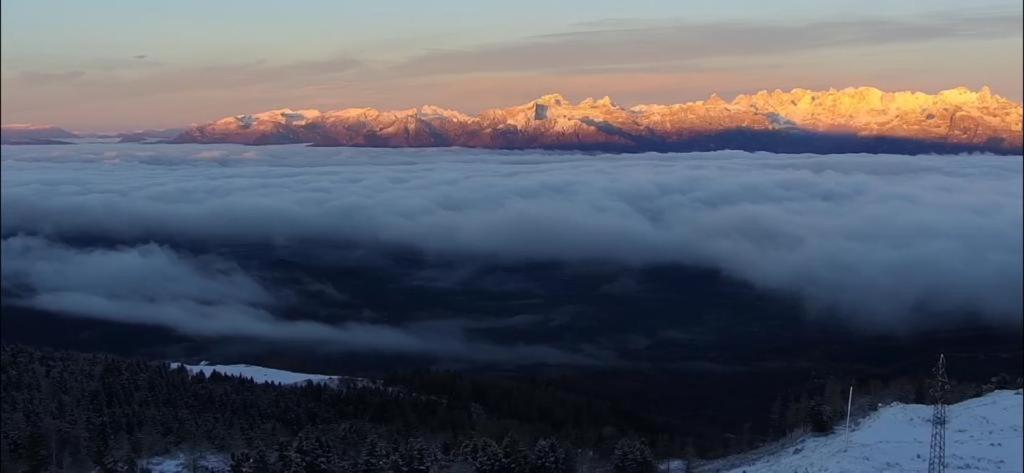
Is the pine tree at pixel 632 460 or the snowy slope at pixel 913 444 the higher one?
the snowy slope at pixel 913 444

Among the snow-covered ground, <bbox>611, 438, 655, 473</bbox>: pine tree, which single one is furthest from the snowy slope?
the snow-covered ground

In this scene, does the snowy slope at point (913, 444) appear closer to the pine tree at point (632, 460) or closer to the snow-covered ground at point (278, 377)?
the pine tree at point (632, 460)

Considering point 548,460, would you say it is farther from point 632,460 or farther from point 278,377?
point 278,377

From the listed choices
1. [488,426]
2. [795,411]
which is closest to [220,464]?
[488,426]

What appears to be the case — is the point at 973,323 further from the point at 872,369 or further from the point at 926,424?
the point at 926,424

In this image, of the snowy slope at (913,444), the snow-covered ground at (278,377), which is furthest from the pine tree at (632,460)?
the snow-covered ground at (278,377)

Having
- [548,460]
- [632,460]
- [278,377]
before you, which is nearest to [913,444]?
[632,460]

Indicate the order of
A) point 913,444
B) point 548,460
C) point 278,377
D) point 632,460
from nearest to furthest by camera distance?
point 913,444 → point 548,460 → point 632,460 → point 278,377

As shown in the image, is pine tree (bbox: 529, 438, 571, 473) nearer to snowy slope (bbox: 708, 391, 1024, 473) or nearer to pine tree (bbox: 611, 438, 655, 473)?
pine tree (bbox: 611, 438, 655, 473)

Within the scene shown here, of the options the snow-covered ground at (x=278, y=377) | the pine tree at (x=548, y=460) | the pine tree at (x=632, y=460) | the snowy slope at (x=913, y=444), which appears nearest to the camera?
the snowy slope at (x=913, y=444)
